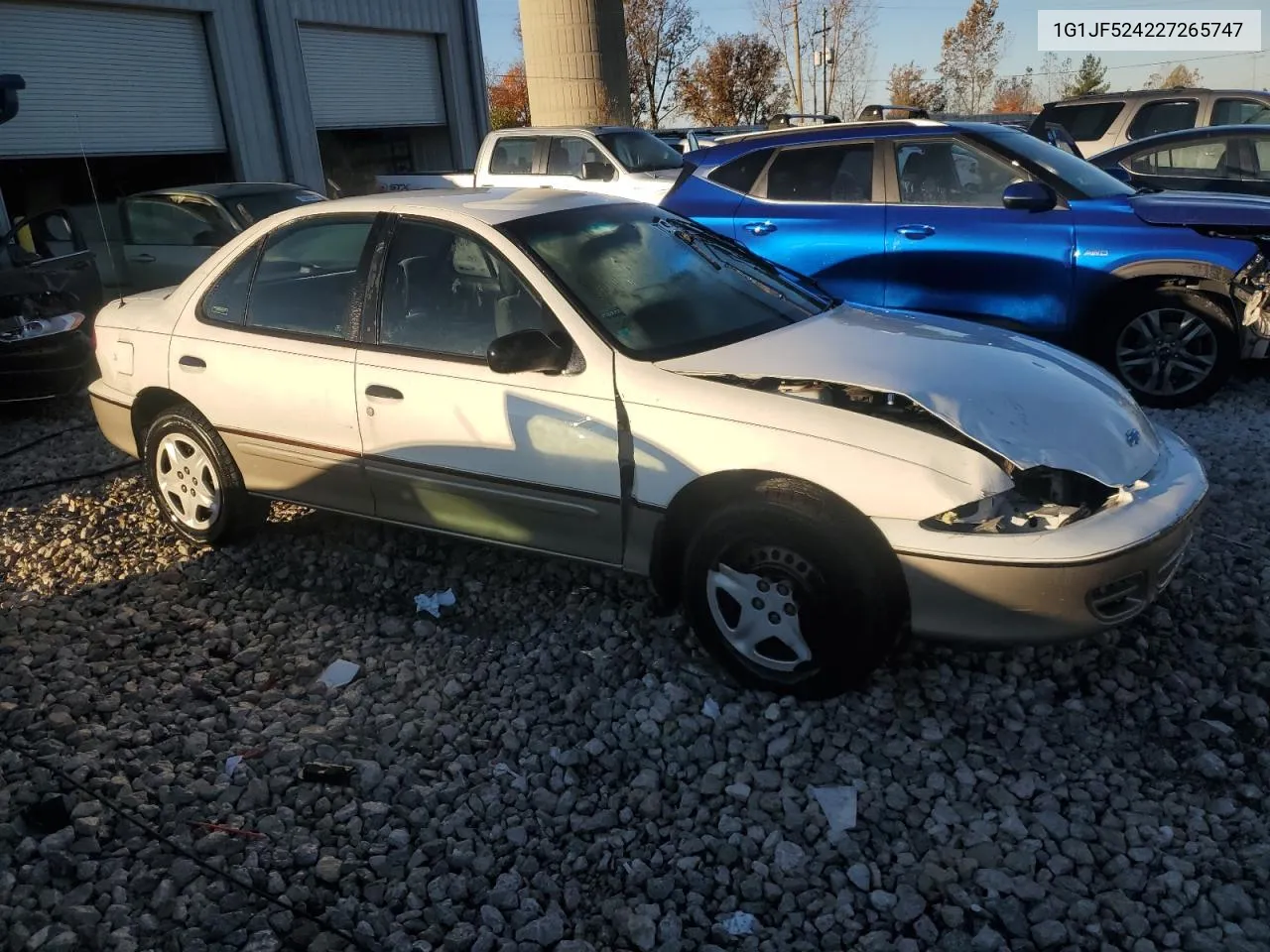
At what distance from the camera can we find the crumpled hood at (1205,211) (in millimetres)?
6031

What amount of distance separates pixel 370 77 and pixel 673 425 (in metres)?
16.7

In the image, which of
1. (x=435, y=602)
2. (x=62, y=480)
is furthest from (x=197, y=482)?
(x=62, y=480)

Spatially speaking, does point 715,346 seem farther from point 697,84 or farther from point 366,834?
point 697,84

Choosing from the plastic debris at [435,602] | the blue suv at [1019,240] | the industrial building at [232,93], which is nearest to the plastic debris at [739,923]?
the plastic debris at [435,602]

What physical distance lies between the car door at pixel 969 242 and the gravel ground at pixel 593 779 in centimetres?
223

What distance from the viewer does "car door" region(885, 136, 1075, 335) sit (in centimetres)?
629

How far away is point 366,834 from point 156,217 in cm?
891

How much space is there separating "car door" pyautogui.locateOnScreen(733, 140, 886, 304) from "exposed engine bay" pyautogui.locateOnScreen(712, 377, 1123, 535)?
11.9 feet

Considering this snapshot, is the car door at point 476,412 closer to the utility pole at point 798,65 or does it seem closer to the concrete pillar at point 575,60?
the concrete pillar at point 575,60

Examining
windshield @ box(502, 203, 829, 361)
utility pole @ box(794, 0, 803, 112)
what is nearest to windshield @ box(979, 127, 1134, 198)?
windshield @ box(502, 203, 829, 361)

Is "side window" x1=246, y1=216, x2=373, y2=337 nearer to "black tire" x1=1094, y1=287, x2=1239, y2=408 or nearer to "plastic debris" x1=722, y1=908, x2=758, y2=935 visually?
"plastic debris" x1=722, y1=908, x2=758, y2=935

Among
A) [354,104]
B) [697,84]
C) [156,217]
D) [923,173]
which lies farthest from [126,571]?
[697,84]

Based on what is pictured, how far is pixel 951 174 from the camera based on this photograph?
6.71 m

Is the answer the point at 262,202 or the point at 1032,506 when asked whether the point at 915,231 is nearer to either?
the point at 1032,506
